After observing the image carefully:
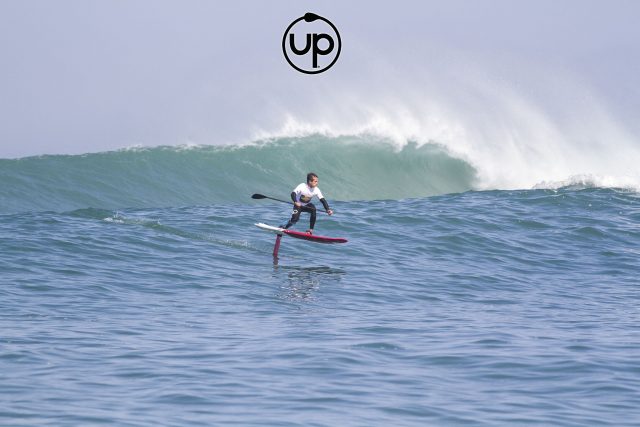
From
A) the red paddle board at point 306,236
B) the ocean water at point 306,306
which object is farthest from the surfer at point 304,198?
the ocean water at point 306,306

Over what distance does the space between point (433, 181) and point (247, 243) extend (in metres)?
13.2

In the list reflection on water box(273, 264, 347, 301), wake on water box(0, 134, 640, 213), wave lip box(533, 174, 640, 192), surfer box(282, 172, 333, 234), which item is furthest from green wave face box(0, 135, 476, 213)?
reflection on water box(273, 264, 347, 301)

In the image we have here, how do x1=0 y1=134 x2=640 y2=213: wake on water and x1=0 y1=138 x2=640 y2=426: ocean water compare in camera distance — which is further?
x1=0 y1=134 x2=640 y2=213: wake on water

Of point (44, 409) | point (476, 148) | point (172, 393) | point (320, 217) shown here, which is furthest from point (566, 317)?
point (476, 148)

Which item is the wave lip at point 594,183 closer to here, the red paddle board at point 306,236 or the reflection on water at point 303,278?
the red paddle board at point 306,236

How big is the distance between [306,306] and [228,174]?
632 inches

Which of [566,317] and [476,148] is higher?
[476,148]

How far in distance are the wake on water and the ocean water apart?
121 millimetres

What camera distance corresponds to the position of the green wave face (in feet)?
87.7

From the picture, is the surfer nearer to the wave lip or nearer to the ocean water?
the ocean water

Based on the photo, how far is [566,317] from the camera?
14.4 metres

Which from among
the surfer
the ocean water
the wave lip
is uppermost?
the wave lip

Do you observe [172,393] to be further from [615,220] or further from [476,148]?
[476,148]

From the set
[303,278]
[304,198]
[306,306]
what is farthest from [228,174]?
[306,306]
